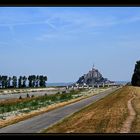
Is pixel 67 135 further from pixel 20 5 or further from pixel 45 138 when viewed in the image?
pixel 20 5

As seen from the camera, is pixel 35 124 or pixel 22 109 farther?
pixel 22 109

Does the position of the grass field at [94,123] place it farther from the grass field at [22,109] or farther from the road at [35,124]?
the grass field at [22,109]

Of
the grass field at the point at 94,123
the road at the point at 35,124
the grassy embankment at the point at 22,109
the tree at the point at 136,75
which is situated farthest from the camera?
the tree at the point at 136,75

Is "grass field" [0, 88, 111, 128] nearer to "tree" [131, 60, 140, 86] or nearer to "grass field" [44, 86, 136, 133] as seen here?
"grass field" [44, 86, 136, 133]

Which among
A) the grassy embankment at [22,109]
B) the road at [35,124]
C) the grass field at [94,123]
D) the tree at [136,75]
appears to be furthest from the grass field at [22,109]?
the tree at [136,75]

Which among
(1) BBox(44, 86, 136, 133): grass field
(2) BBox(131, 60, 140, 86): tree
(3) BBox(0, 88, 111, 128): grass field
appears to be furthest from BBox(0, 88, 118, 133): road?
(2) BBox(131, 60, 140, 86): tree

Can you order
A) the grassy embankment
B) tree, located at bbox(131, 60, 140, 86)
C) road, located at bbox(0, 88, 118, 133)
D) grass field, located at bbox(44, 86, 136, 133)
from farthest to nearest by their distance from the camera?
tree, located at bbox(131, 60, 140, 86) < the grassy embankment < road, located at bbox(0, 88, 118, 133) < grass field, located at bbox(44, 86, 136, 133)

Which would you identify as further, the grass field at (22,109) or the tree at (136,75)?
the tree at (136,75)

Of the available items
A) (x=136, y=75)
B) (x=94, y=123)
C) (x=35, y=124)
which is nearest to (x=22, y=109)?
(x=35, y=124)

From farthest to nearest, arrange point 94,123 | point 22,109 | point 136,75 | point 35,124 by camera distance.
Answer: point 136,75 → point 22,109 → point 35,124 → point 94,123

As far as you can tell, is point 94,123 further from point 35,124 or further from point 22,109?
point 22,109
